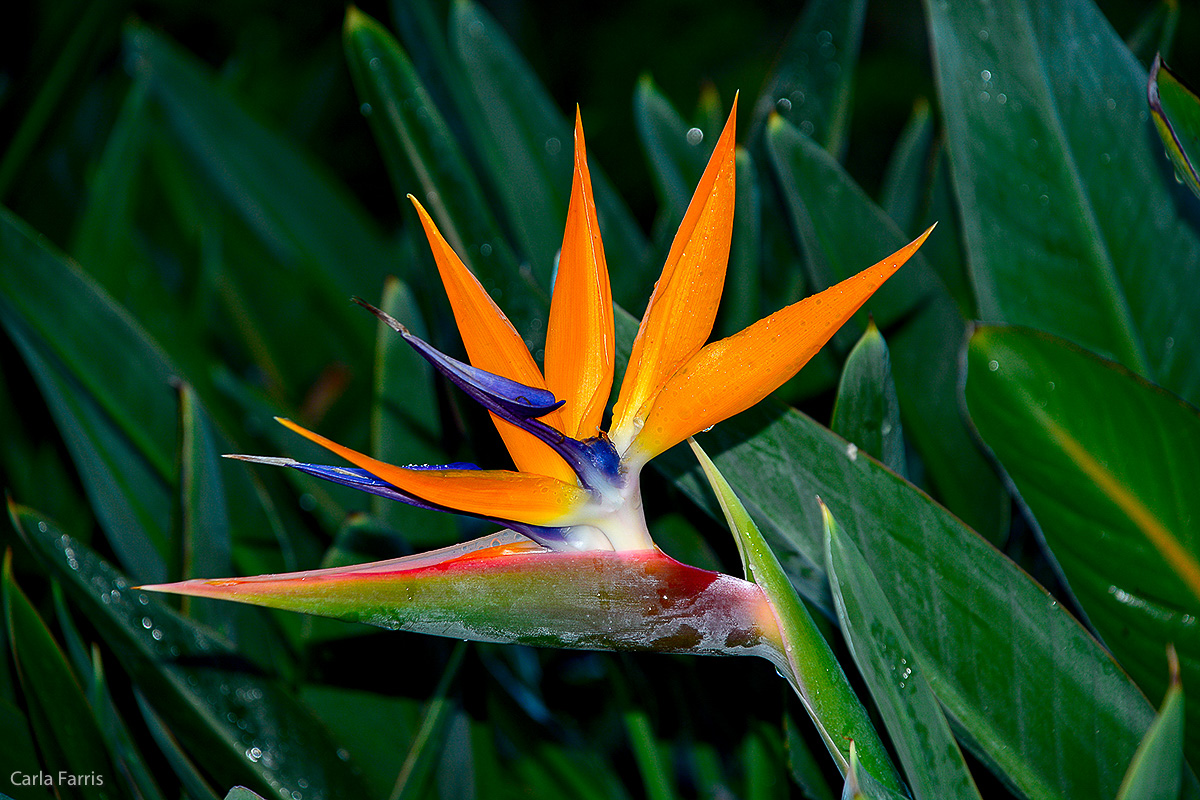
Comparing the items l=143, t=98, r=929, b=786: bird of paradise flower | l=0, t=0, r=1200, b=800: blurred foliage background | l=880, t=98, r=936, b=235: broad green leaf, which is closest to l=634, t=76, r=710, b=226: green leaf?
l=0, t=0, r=1200, b=800: blurred foliage background

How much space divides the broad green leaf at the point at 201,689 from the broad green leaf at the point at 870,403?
36 cm

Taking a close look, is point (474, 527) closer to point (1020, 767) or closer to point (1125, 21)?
point (1020, 767)

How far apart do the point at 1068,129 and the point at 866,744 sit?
435 millimetres

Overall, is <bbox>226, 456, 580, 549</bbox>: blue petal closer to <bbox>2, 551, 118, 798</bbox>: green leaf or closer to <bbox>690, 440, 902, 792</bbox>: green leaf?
<bbox>690, 440, 902, 792</bbox>: green leaf

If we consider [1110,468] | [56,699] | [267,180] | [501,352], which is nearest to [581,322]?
[501,352]

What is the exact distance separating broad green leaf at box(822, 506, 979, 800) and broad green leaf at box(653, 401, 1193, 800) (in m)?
0.06

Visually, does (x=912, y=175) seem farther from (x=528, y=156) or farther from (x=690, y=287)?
(x=690, y=287)

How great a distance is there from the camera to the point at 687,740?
653 millimetres

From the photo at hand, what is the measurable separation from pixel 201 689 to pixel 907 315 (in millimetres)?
506

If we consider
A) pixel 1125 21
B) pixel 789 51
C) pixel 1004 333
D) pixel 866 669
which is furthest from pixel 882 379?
pixel 1125 21

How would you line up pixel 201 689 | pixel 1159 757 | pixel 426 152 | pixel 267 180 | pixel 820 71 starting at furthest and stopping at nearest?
pixel 267 180 < pixel 820 71 < pixel 426 152 < pixel 201 689 < pixel 1159 757

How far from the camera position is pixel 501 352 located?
338 millimetres

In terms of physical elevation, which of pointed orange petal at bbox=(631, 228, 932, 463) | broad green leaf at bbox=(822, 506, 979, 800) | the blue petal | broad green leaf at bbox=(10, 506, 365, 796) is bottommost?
broad green leaf at bbox=(10, 506, 365, 796)

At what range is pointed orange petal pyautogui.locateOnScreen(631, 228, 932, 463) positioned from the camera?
0.93 ft
